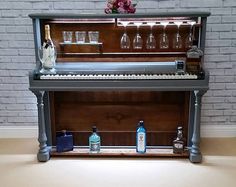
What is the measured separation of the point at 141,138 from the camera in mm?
2982

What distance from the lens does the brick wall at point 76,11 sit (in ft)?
10.5

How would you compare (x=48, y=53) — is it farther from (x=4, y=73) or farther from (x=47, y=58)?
(x=4, y=73)

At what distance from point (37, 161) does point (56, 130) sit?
1.15 ft

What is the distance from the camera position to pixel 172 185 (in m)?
2.51

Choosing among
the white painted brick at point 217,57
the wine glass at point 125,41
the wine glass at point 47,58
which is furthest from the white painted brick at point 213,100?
the wine glass at point 47,58

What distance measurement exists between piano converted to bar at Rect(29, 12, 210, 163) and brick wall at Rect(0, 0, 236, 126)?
1.34ft

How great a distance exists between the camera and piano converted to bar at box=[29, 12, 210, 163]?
2725 millimetres

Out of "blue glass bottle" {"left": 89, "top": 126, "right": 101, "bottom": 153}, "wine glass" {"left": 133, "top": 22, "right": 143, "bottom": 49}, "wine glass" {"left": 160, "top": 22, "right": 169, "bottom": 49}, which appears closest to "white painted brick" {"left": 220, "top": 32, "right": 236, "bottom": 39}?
"wine glass" {"left": 160, "top": 22, "right": 169, "bottom": 49}

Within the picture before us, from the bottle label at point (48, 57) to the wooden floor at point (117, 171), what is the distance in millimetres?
878

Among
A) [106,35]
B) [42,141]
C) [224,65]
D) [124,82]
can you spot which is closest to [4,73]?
[42,141]

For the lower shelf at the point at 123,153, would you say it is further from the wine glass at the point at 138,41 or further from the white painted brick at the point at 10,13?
the white painted brick at the point at 10,13

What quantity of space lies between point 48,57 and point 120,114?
2.84ft

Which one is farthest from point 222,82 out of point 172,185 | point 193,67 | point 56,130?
point 56,130

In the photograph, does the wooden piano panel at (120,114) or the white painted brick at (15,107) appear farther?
the white painted brick at (15,107)
